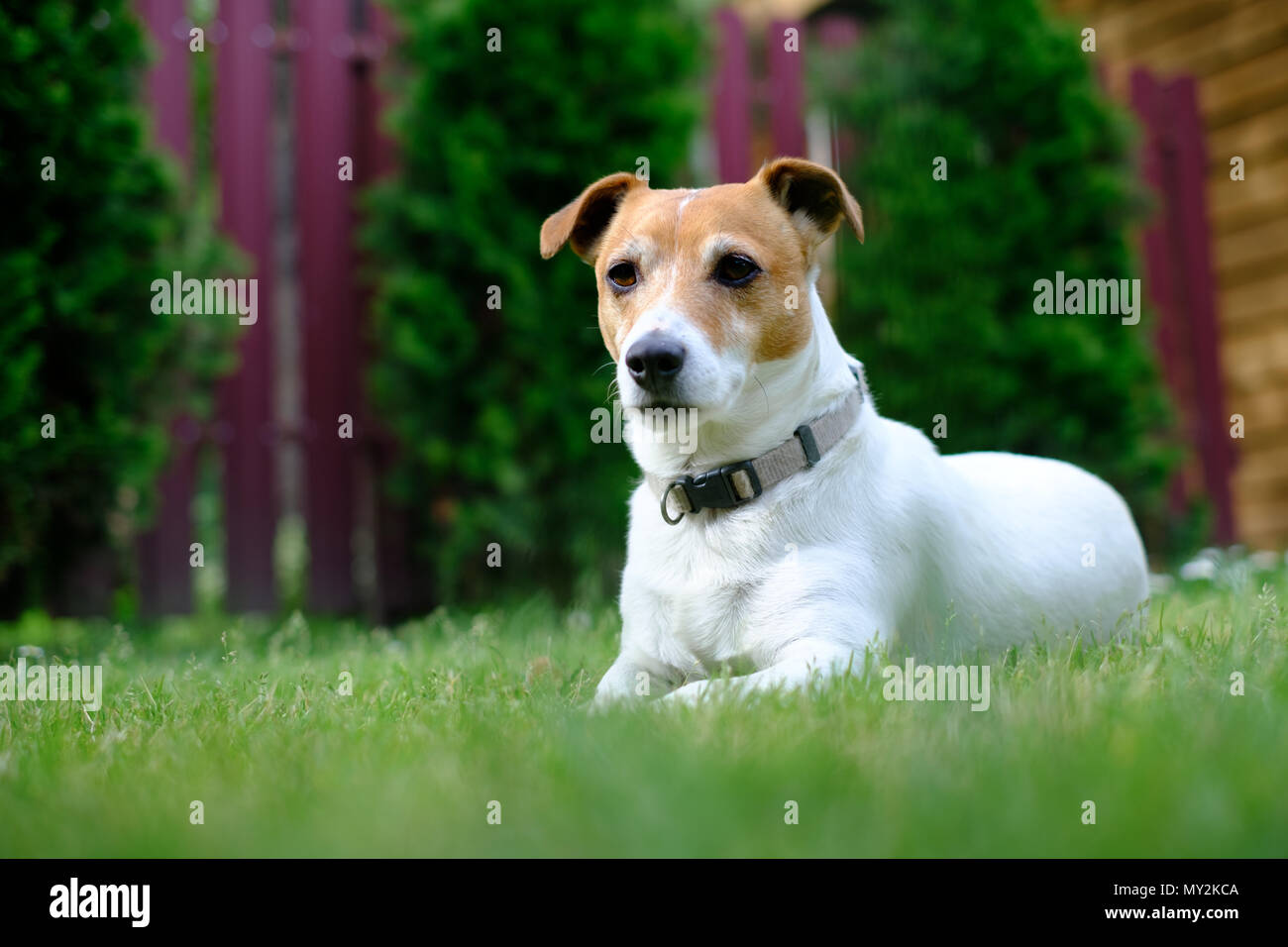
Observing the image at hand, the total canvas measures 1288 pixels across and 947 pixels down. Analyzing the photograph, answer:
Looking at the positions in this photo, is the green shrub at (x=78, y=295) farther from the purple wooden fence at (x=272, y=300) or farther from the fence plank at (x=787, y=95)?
the fence plank at (x=787, y=95)

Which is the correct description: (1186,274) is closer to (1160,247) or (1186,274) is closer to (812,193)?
(1160,247)

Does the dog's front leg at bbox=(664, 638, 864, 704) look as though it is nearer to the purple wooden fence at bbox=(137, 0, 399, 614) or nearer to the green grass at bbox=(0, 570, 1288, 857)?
the green grass at bbox=(0, 570, 1288, 857)

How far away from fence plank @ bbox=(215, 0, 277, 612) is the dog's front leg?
391cm

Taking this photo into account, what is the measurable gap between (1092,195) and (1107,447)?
1.51 metres

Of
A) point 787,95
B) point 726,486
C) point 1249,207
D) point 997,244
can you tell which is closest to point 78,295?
point 726,486

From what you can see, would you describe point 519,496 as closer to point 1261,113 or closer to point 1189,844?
point 1189,844

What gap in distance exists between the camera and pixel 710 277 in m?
2.95

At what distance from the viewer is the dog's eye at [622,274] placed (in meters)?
3.08

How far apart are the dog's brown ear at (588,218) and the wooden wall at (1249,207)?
20.2ft

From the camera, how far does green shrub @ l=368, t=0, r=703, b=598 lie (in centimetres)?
562

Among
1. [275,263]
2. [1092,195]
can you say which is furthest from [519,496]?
[1092,195]

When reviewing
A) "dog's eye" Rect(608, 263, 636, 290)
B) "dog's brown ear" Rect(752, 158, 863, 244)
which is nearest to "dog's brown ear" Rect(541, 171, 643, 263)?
"dog's eye" Rect(608, 263, 636, 290)

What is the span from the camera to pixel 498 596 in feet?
19.3

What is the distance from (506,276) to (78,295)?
1.96m
